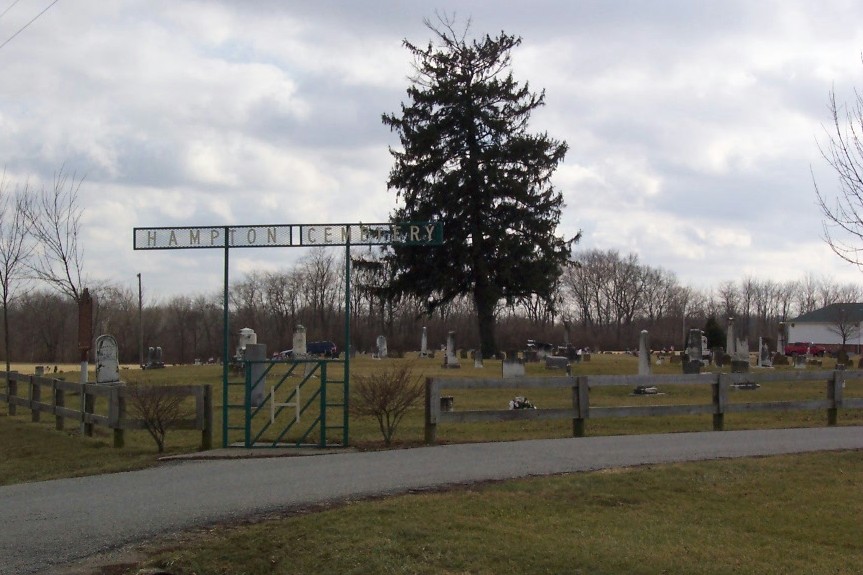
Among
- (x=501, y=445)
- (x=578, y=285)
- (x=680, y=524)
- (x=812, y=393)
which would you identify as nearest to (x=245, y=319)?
(x=578, y=285)

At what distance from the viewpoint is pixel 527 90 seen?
1743 inches

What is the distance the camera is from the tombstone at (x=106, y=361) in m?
21.2

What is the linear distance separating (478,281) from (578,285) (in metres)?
59.6

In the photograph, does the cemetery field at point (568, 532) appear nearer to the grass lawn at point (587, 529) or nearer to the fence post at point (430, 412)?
the grass lawn at point (587, 529)

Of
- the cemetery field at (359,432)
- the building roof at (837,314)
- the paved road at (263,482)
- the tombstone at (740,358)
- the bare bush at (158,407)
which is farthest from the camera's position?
the building roof at (837,314)

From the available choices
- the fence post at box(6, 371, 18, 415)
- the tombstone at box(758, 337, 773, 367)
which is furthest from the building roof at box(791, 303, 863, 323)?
the fence post at box(6, 371, 18, 415)

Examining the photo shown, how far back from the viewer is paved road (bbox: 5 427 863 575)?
28.2 feet

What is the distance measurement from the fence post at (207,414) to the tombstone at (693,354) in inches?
821

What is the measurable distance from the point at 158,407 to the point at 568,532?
862 cm

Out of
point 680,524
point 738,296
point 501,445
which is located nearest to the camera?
point 680,524

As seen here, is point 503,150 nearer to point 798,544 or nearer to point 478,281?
point 478,281

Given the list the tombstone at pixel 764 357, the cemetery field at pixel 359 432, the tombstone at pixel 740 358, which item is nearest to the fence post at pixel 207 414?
the cemetery field at pixel 359 432

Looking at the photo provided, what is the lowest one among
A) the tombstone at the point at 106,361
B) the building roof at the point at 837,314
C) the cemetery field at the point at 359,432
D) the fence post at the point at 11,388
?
the cemetery field at the point at 359,432

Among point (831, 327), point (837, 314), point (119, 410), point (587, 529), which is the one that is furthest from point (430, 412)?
point (831, 327)
